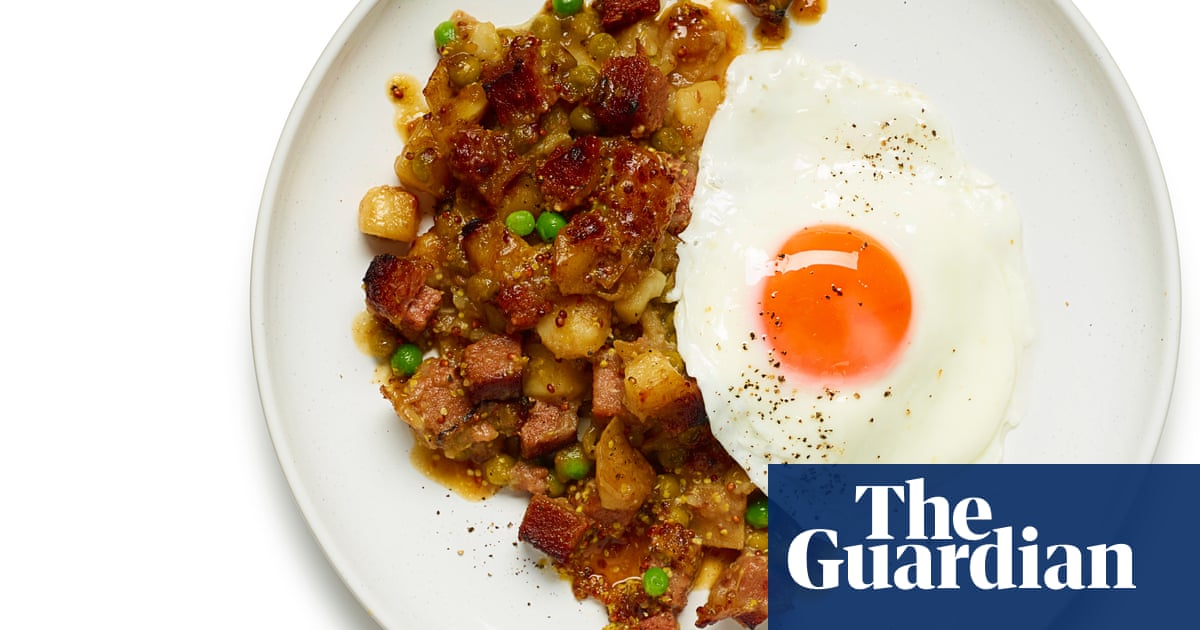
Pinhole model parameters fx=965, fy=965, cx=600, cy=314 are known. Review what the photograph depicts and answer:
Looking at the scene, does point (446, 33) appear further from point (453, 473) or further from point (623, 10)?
point (453, 473)

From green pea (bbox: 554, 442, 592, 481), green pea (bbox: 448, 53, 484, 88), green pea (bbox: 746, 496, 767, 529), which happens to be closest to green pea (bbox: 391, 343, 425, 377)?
green pea (bbox: 554, 442, 592, 481)

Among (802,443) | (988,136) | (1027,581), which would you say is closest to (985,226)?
(988,136)

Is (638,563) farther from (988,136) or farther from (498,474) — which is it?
(988,136)

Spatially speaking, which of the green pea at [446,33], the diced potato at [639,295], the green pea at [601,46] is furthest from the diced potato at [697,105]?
the green pea at [446,33]

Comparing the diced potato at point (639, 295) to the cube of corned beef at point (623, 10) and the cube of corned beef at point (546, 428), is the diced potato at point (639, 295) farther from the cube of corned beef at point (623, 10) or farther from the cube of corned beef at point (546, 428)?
the cube of corned beef at point (623, 10)

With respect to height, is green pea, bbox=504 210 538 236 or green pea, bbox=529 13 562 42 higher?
green pea, bbox=529 13 562 42

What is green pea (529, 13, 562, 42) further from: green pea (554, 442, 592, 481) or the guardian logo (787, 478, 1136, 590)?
the guardian logo (787, 478, 1136, 590)

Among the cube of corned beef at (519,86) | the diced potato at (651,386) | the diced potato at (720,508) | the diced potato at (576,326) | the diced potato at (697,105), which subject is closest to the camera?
the diced potato at (651,386)
